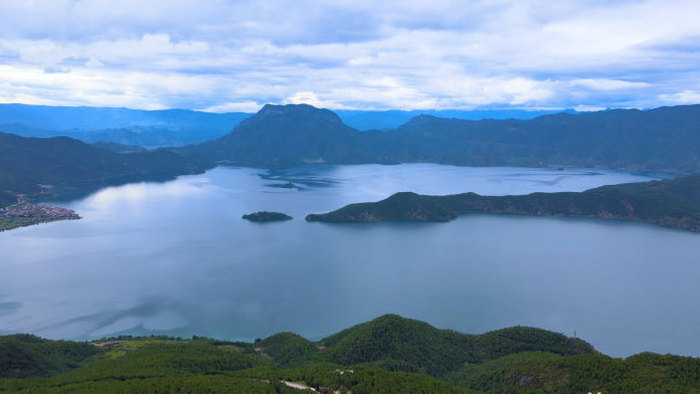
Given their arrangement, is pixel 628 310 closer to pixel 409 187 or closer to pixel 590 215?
pixel 590 215

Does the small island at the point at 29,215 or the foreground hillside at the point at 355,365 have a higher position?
the small island at the point at 29,215

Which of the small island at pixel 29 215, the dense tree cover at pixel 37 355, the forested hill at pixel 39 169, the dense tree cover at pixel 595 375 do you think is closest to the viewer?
the dense tree cover at pixel 595 375

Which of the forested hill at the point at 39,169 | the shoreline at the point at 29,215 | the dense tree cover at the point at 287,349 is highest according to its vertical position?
the forested hill at the point at 39,169

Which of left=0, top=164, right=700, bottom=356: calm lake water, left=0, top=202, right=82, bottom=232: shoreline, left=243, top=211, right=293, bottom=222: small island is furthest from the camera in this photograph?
left=243, top=211, right=293, bottom=222: small island

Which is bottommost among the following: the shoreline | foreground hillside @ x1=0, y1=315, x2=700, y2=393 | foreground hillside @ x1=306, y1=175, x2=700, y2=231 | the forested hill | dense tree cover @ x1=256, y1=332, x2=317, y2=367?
dense tree cover @ x1=256, y1=332, x2=317, y2=367

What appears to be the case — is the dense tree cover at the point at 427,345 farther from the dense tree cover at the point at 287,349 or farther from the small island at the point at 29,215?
the small island at the point at 29,215

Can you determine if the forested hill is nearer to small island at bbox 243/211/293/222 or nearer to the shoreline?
the shoreline

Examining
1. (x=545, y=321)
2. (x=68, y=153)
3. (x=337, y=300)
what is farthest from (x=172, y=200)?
(x=545, y=321)

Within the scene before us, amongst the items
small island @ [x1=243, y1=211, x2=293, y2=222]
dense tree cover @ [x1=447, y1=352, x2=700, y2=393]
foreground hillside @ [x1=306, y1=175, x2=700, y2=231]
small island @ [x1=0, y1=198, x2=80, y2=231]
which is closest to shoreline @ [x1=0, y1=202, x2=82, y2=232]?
small island @ [x1=0, y1=198, x2=80, y2=231]

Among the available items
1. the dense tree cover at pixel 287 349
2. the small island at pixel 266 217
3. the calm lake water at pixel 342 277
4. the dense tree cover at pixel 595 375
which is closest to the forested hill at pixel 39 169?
the calm lake water at pixel 342 277
